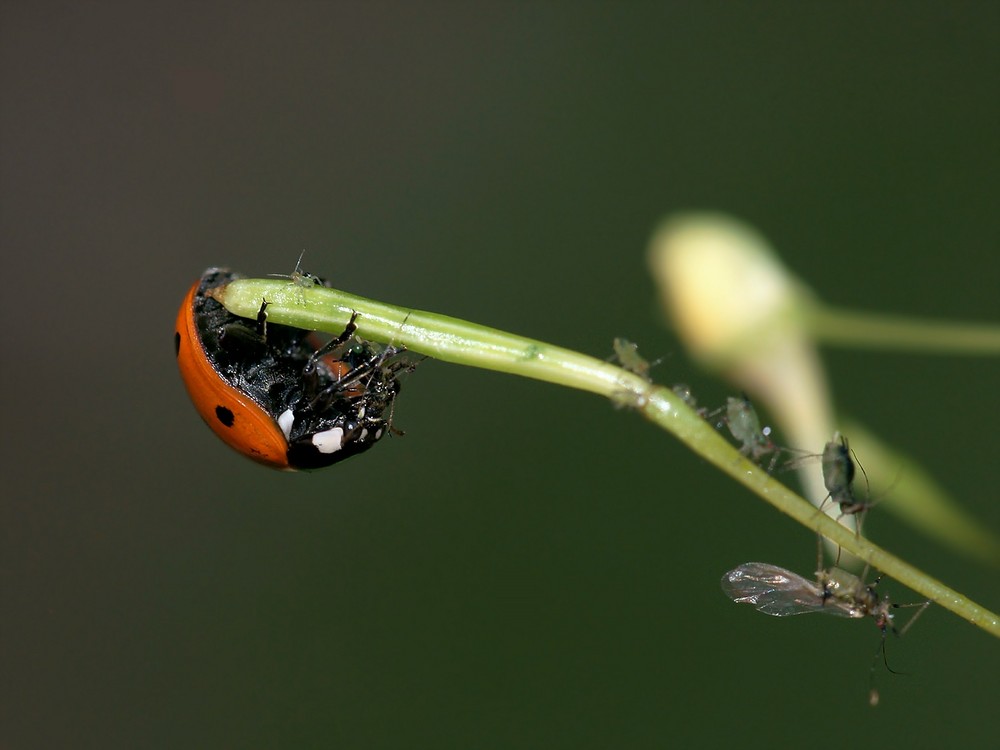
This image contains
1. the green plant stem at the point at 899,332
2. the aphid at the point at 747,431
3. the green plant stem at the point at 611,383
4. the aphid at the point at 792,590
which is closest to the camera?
the green plant stem at the point at 611,383

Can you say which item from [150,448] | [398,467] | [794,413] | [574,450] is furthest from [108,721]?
[794,413]

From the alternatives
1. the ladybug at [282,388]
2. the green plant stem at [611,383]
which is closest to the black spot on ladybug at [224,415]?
the ladybug at [282,388]

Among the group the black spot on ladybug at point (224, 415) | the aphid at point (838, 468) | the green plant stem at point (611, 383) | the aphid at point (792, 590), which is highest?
the black spot on ladybug at point (224, 415)

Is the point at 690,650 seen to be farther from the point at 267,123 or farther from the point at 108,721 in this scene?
the point at 267,123

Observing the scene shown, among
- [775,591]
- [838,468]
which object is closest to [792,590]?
[775,591]

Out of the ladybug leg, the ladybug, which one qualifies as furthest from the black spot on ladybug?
the ladybug leg

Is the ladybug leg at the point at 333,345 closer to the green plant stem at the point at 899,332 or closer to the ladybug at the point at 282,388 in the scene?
the ladybug at the point at 282,388
